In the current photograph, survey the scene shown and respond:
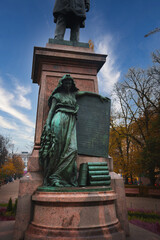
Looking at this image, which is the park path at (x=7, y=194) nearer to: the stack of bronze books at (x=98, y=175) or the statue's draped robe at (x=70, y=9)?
the stack of bronze books at (x=98, y=175)

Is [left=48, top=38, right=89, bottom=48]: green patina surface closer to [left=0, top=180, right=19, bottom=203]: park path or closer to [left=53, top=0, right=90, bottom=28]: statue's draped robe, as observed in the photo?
[left=53, top=0, right=90, bottom=28]: statue's draped robe

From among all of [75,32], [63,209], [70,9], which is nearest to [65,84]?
[63,209]

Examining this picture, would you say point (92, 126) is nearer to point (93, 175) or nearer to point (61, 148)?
point (61, 148)

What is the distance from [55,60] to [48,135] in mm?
2774

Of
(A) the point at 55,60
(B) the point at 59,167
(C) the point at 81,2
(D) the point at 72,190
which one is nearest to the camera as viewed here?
(D) the point at 72,190

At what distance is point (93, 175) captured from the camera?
14.3ft

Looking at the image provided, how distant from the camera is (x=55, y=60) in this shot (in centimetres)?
608

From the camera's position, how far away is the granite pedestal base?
339 centimetres

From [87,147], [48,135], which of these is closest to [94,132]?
[87,147]

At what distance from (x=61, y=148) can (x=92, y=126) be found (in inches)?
47.9

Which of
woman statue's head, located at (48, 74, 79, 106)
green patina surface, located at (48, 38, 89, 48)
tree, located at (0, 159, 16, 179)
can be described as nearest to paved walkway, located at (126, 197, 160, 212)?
woman statue's head, located at (48, 74, 79, 106)

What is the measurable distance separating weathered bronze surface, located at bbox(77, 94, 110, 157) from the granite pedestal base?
147cm

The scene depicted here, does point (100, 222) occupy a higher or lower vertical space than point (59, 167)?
lower

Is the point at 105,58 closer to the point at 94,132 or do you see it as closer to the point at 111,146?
the point at 94,132
